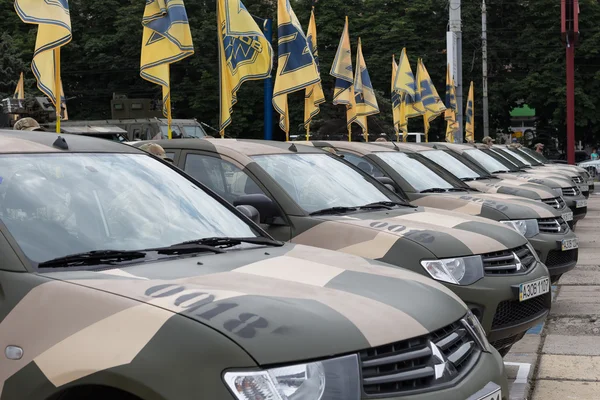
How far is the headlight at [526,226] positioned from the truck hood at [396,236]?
251 cm

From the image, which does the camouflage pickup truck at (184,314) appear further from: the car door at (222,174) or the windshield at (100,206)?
the car door at (222,174)

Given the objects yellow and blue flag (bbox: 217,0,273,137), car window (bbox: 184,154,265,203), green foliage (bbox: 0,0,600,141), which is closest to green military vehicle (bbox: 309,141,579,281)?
car window (bbox: 184,154,265,203)

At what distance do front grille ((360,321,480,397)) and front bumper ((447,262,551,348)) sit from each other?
2.45 m

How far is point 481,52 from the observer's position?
158 ft

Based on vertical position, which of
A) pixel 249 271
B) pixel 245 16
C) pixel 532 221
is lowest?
pixel 532 221

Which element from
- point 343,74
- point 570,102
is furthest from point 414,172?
point 570,102

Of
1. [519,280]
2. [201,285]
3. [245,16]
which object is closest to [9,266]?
[201,285]

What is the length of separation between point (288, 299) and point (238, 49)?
1045 centimetres

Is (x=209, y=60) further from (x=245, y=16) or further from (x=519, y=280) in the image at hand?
(x=519, y=280)

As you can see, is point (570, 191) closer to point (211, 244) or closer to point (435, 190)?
point (435, 190)

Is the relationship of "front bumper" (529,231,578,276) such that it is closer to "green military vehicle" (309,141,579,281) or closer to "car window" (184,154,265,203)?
"green military vehicle" (309,141,579,281)

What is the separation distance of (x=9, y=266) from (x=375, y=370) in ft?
4.24

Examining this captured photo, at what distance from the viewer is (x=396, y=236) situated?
6.02 m

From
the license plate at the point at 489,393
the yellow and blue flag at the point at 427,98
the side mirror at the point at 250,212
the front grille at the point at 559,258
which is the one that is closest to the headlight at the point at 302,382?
the license plate at the point at 489,393
